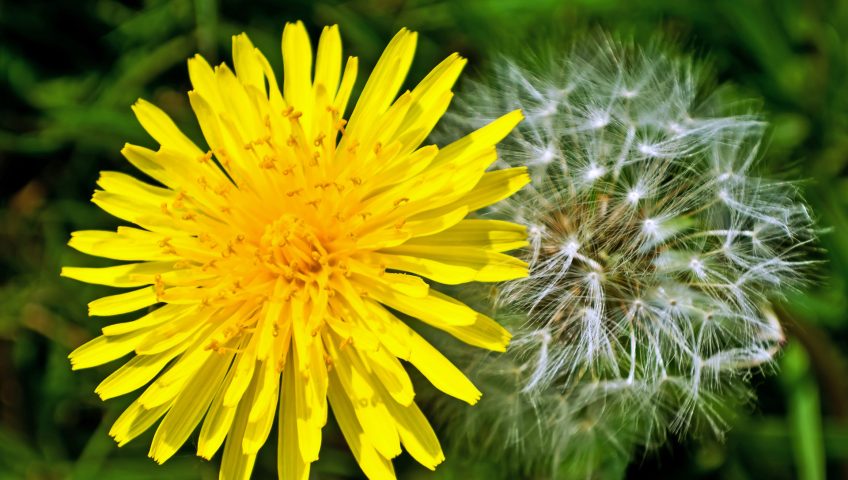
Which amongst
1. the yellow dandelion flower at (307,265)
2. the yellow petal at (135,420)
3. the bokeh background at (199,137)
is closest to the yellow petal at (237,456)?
the yellow dandelion flower at (307,265)

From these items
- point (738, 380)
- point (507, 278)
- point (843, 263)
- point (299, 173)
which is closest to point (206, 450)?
point (299, 173)

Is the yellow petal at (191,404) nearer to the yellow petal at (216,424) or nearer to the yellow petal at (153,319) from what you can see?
the yellow petal at (216,424)

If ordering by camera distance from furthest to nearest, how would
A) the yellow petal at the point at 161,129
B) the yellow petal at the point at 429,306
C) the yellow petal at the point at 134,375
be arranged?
the yellow petal at the point at 161,129
the yellow petal at the point at 134,375
the yellow petal at the point at 429,306

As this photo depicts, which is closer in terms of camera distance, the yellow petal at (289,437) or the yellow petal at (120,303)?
the yellow petal at (289,437)

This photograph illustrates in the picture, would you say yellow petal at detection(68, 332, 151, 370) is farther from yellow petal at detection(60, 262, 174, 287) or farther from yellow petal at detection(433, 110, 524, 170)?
yellow petal at detection(433, 110, 524, 170)

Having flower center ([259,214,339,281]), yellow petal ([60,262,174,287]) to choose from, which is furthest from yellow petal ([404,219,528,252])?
yellow petal ([60,262,174,287])

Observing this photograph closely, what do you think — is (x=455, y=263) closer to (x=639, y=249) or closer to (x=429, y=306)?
(x=429, y=306)
